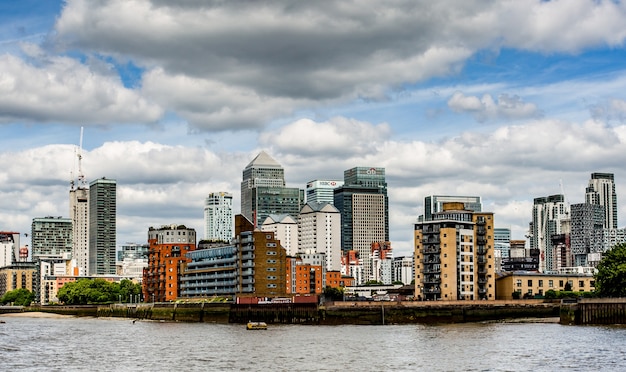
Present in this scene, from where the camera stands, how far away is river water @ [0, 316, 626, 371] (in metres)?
113

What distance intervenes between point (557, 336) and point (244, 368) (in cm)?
6068

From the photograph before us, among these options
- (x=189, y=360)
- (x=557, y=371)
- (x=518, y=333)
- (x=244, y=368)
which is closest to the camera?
(x=557, y=371)

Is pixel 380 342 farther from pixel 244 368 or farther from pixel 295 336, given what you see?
pixel 244 368

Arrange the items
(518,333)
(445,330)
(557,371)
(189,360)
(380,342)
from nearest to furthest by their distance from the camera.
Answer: (557,371) → (189,360) → (380,342) → (518,333) → (445,330)

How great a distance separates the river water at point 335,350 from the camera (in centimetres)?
11338

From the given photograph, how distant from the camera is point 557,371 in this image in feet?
343

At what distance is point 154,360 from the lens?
405 feet

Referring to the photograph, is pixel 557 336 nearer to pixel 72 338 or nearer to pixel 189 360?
pixel 189 360

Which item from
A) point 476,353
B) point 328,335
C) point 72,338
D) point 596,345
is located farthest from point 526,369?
point 72,338

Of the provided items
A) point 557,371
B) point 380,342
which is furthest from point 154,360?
point 557,371

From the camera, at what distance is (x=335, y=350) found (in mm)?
134750

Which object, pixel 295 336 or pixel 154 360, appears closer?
pixel 154 360

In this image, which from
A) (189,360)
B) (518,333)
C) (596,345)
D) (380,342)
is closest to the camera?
(189,360)

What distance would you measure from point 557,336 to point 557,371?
4959 cm
